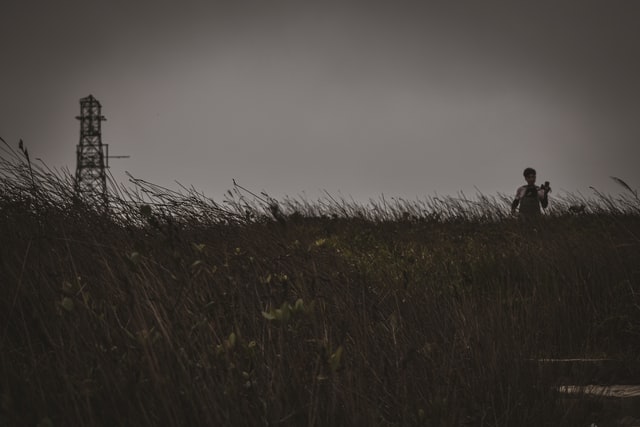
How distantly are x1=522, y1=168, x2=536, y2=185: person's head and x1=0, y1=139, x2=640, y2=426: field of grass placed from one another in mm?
5763

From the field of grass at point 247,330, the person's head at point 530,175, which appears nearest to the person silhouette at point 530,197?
the person's head at point 530,175

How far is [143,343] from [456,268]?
13.0 ft

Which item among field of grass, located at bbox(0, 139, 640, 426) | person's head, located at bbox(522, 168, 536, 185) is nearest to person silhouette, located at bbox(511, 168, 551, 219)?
person's head, located at bbox(522, 168, 536, 185)

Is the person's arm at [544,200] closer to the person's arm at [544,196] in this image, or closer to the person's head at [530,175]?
the person's arm at [544,196]

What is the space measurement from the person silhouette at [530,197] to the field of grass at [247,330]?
5438 mm

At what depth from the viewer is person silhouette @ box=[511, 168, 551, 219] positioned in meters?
10.9

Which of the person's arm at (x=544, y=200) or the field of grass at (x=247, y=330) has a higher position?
the person's arm at (x=544, y=200)

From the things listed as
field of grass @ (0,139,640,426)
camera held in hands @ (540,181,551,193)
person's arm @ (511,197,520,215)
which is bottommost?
field of grass @ (0,139,640,426)

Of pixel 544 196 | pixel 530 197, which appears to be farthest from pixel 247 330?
pixel 544 196

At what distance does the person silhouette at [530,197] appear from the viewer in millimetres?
10883

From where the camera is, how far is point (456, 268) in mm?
5672

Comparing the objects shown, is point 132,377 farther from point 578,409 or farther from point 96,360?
point 578,409

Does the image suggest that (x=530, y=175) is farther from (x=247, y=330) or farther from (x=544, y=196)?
(x=247, y=330)

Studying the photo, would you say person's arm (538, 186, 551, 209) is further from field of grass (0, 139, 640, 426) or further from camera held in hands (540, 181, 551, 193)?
field of grass (0, 139, 640, 426)
